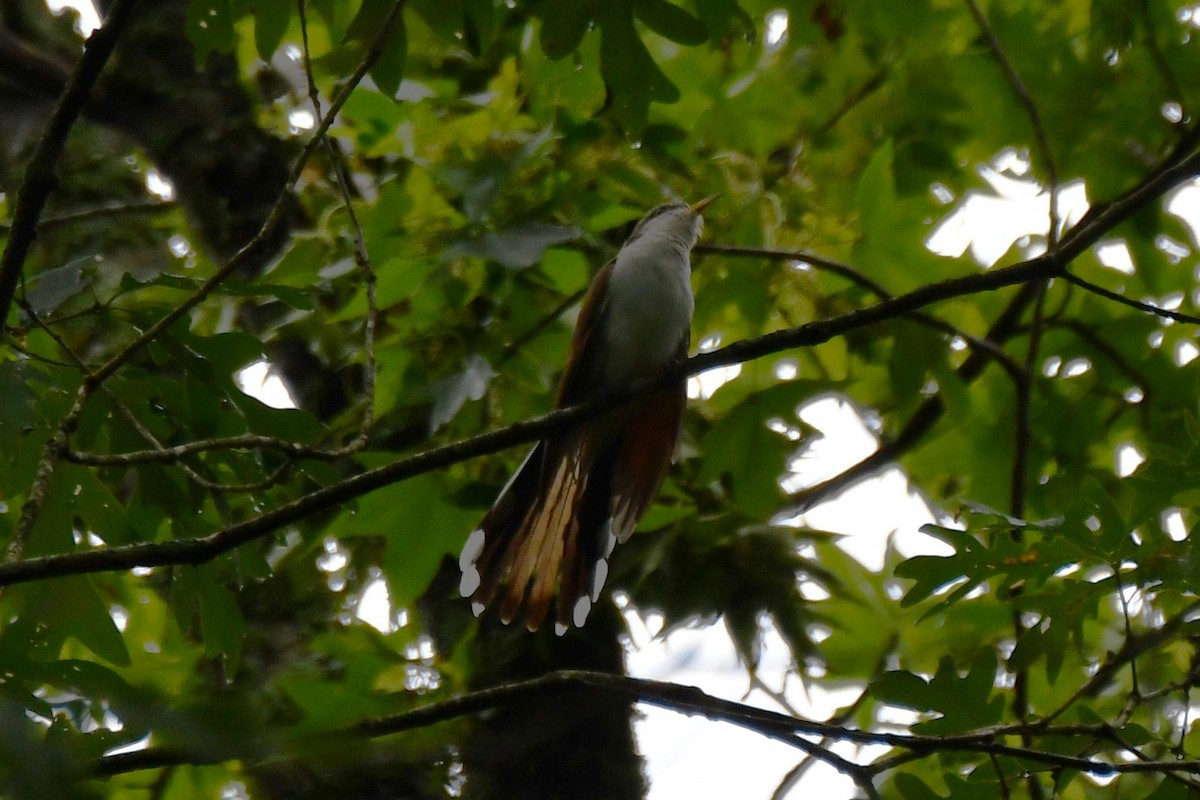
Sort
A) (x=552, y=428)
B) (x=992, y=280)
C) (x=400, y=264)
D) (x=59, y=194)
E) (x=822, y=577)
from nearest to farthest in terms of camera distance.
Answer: (x=992, y=280)
(x=552, y=428)
(x=400, y=264)
(x=822, y=577)
(x=59, y=194)

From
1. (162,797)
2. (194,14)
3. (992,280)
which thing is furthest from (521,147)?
(162,797)

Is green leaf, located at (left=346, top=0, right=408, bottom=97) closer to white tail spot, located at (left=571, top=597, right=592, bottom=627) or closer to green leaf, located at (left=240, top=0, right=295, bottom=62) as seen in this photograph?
green leaf, located at (left=240, top=0, right=295, bottom=62)

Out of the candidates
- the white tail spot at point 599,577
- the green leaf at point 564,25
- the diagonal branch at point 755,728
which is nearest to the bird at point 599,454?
the white tail spot at point 599,577

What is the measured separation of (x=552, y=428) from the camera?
2.41 meters

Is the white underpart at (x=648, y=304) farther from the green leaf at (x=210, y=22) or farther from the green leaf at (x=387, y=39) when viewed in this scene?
the green leaf at (x=210, y=22)

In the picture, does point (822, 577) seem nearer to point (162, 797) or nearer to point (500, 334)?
point (500, 334)

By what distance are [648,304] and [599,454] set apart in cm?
50

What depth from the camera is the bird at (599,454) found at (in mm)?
3160

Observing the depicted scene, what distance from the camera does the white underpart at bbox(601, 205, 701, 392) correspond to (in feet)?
12.3

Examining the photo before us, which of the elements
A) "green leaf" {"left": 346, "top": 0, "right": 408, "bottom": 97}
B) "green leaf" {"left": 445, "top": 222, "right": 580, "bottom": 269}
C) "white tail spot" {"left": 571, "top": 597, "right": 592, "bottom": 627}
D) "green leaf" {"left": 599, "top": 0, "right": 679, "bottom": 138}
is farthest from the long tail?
"green leaf" {"left": 346, "top": 0, "right": 408, "bottom": 97}

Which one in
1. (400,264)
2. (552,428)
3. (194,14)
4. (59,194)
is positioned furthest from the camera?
(59,194)

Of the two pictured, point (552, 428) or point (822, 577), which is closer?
point (552, 428)

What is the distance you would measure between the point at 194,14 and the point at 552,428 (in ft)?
4.21

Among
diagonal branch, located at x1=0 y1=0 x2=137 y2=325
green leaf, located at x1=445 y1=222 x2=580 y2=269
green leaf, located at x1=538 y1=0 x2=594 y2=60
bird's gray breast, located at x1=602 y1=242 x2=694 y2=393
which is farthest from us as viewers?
bird's gray breast, located at x1=602 y1=242 x2=694 y2=393
